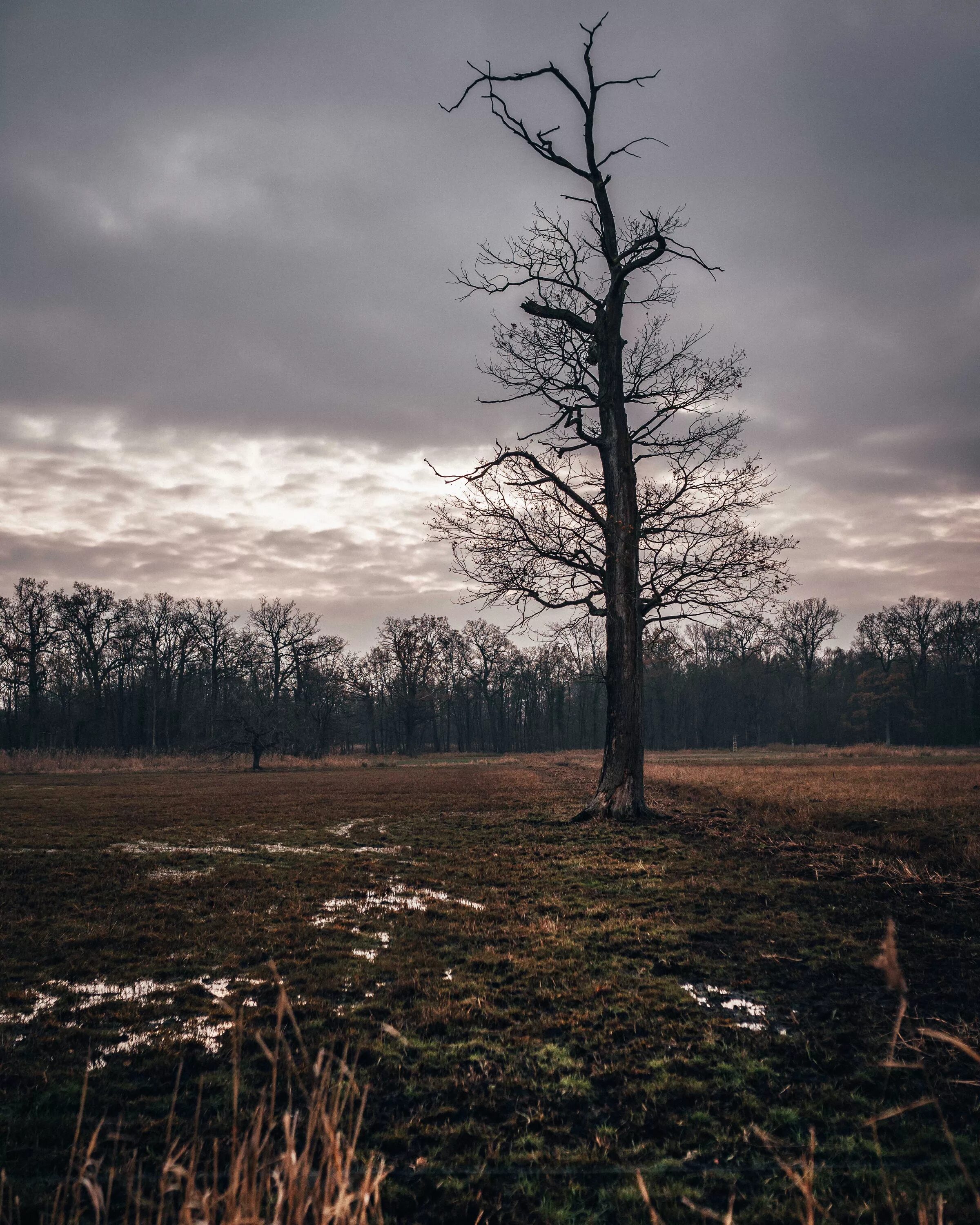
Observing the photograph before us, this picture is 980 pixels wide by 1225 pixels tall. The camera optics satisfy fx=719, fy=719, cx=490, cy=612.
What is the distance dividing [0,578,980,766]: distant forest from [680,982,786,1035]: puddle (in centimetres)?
4127

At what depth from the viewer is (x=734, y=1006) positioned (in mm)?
4973

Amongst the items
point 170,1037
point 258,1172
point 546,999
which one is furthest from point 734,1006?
point 258,1172

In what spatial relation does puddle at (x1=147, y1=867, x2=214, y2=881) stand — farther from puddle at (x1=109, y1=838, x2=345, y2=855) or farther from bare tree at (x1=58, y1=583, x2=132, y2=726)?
bare tree at (x1=58, y1=583, x2=132, y2=726)

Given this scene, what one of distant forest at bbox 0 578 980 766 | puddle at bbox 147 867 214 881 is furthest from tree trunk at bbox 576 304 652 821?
distant forest at bbox 0 578 980 766

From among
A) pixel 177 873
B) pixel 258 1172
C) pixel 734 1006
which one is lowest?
pixel 177 873

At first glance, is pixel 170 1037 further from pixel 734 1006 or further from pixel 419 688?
pixel 419 688

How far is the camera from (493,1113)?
355 centimetres

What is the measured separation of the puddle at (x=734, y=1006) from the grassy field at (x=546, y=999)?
27 mm

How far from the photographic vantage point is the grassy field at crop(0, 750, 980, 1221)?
3.15m

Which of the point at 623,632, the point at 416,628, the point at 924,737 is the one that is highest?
the point at 416,628

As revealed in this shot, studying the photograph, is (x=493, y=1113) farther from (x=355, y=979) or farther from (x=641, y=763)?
(x=641, y=763)

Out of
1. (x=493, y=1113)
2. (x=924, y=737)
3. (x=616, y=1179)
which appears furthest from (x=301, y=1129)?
(x=924, y=737)

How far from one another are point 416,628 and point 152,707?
25.7m

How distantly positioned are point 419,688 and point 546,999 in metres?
70.0
